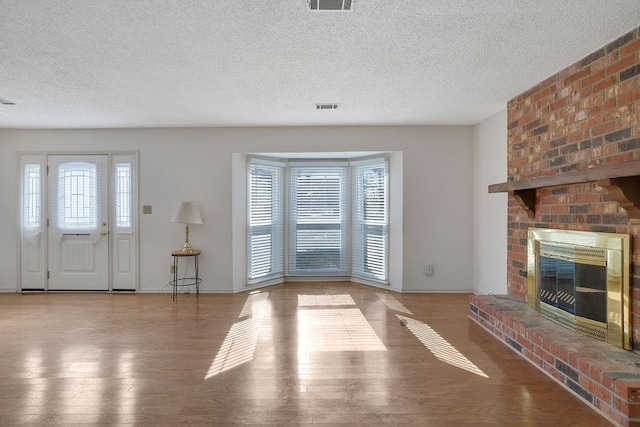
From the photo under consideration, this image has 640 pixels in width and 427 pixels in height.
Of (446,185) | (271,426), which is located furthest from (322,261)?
(271,426)

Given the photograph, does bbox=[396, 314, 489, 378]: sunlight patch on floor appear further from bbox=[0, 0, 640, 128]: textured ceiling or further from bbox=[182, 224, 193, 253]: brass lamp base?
bbox=[182, 224, 193, 253]: brass lamp base

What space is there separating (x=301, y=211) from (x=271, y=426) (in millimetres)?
4653

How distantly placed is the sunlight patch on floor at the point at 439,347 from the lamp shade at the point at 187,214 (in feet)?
9.86

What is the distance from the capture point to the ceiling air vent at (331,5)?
246cm

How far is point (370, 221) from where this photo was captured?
647 centimetres

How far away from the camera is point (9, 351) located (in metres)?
3.59

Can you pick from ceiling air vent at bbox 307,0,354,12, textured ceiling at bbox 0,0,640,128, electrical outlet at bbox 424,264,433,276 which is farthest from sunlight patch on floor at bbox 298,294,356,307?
ceiling air vent at bbox 307,0,354,12

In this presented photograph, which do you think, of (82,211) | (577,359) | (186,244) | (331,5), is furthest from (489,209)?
(82,211)

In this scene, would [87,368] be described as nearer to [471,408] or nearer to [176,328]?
[176,328]

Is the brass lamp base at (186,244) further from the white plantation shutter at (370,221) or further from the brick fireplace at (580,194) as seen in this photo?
the brick fireplace at (580,194)

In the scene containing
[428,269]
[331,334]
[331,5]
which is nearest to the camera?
[331,5]

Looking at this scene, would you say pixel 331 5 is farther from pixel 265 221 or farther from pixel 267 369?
pixel 265 221

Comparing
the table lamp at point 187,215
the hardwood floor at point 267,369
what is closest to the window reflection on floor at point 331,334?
the hardwood floor at point 267,369

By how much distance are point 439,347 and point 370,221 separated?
3.05 metres
